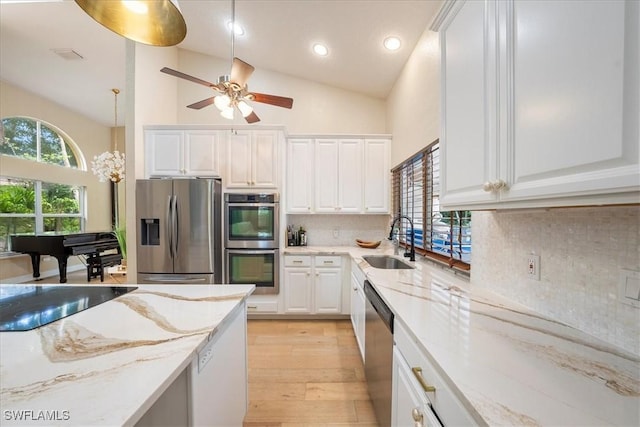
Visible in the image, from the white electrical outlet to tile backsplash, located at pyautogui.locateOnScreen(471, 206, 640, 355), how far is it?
0.06 ft

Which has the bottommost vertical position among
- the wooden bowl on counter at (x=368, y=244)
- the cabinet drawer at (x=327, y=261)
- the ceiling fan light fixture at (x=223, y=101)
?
the cabinet drawer at (x=327, y=261)

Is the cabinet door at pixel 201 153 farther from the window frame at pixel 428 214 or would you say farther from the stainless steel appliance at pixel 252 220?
the window frame at pixel 428 214

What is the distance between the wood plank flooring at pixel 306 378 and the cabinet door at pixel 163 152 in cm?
218

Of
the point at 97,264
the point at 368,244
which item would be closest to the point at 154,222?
the point at 368,244

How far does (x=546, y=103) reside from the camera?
720 mm

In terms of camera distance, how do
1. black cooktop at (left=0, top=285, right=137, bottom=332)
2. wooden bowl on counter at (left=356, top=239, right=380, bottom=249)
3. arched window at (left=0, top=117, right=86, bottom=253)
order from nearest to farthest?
1. black cooktop at (left=0, top=285, right=137, bottom=332)
2. wooden bowl on counter at (left=356, top=239, right=380, bottom=249)
3. arched window at (left=0, top=117, right=86, bottom=253)

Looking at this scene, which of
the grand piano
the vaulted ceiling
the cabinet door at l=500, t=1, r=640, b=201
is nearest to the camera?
the cabinet door at l=500, t=1, r=640, b=201

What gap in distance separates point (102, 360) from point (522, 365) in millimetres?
1229

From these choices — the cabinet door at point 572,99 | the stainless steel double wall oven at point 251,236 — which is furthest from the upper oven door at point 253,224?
the cabinet door at point 572,99

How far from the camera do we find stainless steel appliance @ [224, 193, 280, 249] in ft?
9.89

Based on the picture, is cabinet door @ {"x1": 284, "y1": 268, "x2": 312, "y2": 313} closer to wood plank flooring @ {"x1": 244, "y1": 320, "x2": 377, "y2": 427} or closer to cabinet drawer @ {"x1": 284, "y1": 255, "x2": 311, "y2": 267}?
cabinet drawer @ {"x1": 284, "y1": 255, "x2": 311, "y2": 267}

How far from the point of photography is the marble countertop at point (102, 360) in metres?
0.56

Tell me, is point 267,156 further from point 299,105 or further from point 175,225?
point 175,225

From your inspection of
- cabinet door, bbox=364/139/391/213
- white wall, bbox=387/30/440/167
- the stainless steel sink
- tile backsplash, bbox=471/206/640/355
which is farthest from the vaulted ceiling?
the stainless steel sink
